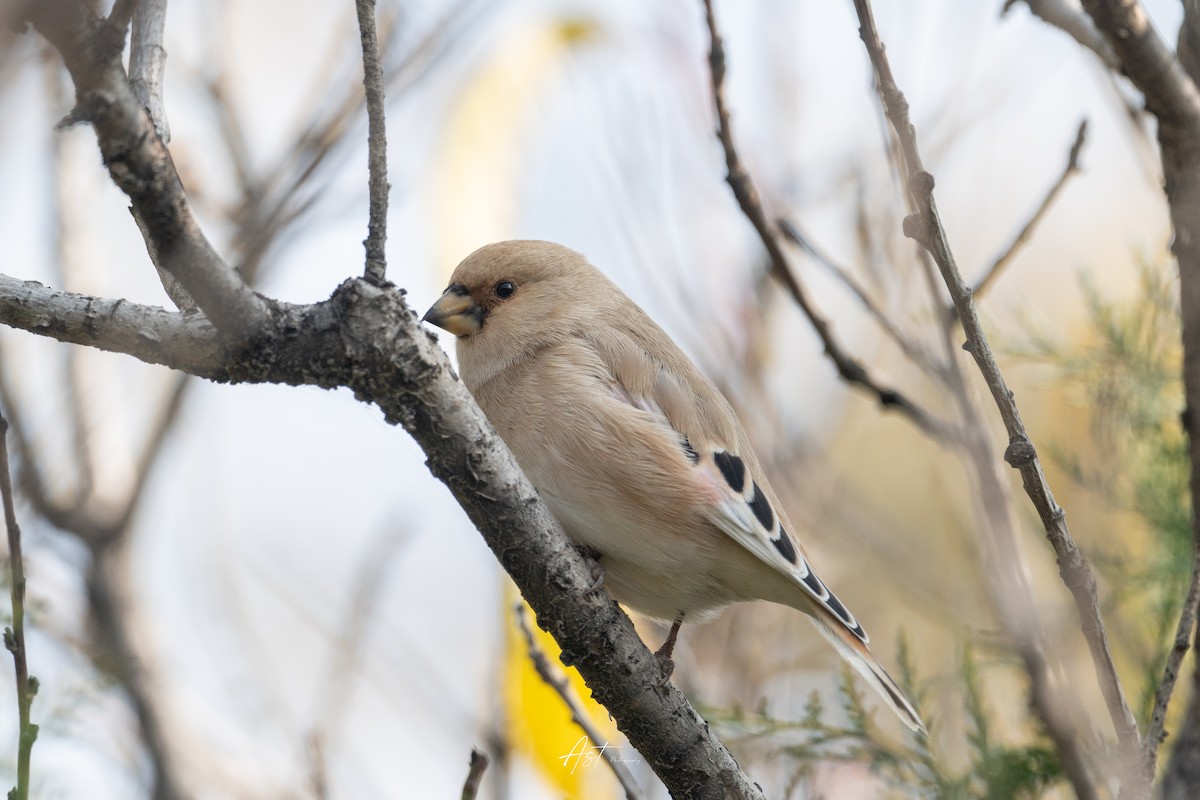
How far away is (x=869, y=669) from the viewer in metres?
3.06

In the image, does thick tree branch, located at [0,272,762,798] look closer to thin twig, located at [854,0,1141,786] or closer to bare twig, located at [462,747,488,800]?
bare twig, located at [462,747,488,800]

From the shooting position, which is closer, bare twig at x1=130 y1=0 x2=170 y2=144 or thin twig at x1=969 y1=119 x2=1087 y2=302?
bare twig at x1=130 y1=0 x2=170 y2=144

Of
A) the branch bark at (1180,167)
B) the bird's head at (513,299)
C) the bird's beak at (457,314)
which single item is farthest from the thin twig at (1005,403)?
the bird's beak at (457,314)

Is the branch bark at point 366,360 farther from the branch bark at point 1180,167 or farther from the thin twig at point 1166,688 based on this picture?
the branch bark at point 1180,167

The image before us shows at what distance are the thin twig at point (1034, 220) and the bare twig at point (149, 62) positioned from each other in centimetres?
184

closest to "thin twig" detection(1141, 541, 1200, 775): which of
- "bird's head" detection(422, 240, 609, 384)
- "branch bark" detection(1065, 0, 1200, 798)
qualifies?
"branch bark" detection(1065, 0, 1200, 798)

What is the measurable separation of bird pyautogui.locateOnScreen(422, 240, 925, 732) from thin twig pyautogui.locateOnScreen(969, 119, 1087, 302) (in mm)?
812

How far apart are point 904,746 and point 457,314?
1.90 m

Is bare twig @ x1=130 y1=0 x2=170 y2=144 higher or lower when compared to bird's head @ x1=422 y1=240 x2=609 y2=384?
lower

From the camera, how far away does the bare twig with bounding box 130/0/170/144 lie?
2.48m

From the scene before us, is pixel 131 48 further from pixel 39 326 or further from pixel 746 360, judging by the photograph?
pixel 746 360

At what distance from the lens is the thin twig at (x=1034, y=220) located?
2.72 m

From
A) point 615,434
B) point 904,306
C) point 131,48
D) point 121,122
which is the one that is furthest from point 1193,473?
point 131,48

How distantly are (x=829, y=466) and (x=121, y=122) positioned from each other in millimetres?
3518
